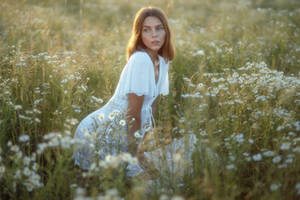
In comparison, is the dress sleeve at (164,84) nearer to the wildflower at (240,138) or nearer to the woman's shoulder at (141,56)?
the woman's shoulder at (141,56)

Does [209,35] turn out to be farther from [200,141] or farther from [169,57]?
[200,141]

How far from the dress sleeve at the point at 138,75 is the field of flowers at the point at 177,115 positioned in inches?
13.8

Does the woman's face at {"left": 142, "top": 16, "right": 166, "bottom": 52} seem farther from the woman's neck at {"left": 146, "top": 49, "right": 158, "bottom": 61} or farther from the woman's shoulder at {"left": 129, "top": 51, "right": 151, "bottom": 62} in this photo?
the woman's shoulder at {"left": 129, "top": 51, "right": 151, "bottom": 62}

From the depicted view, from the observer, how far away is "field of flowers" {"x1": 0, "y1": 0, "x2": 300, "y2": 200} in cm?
181

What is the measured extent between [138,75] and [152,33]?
554 millimetres

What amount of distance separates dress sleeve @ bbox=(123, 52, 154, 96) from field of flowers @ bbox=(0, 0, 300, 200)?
0.35 metres

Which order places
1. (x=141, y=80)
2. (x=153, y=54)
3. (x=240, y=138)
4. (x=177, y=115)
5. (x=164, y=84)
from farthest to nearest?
(x=177, y=115)
(x=164, y=84)
(x=153, y=54)
(x=141, y=80)
(x=240, y=138)

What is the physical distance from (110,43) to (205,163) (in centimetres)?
403

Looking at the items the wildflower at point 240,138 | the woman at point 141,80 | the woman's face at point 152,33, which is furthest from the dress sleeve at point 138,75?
the wildflower at point 240,138

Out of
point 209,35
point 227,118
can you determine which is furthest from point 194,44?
point 227,118

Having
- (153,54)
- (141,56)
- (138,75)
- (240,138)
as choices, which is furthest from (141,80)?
(240,138)

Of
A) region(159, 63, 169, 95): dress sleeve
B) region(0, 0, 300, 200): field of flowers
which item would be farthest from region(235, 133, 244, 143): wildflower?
region(159, 63, 169, 95): dress sleeve

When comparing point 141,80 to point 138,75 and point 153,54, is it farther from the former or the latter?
point 153,54

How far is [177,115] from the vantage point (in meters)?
3.44
